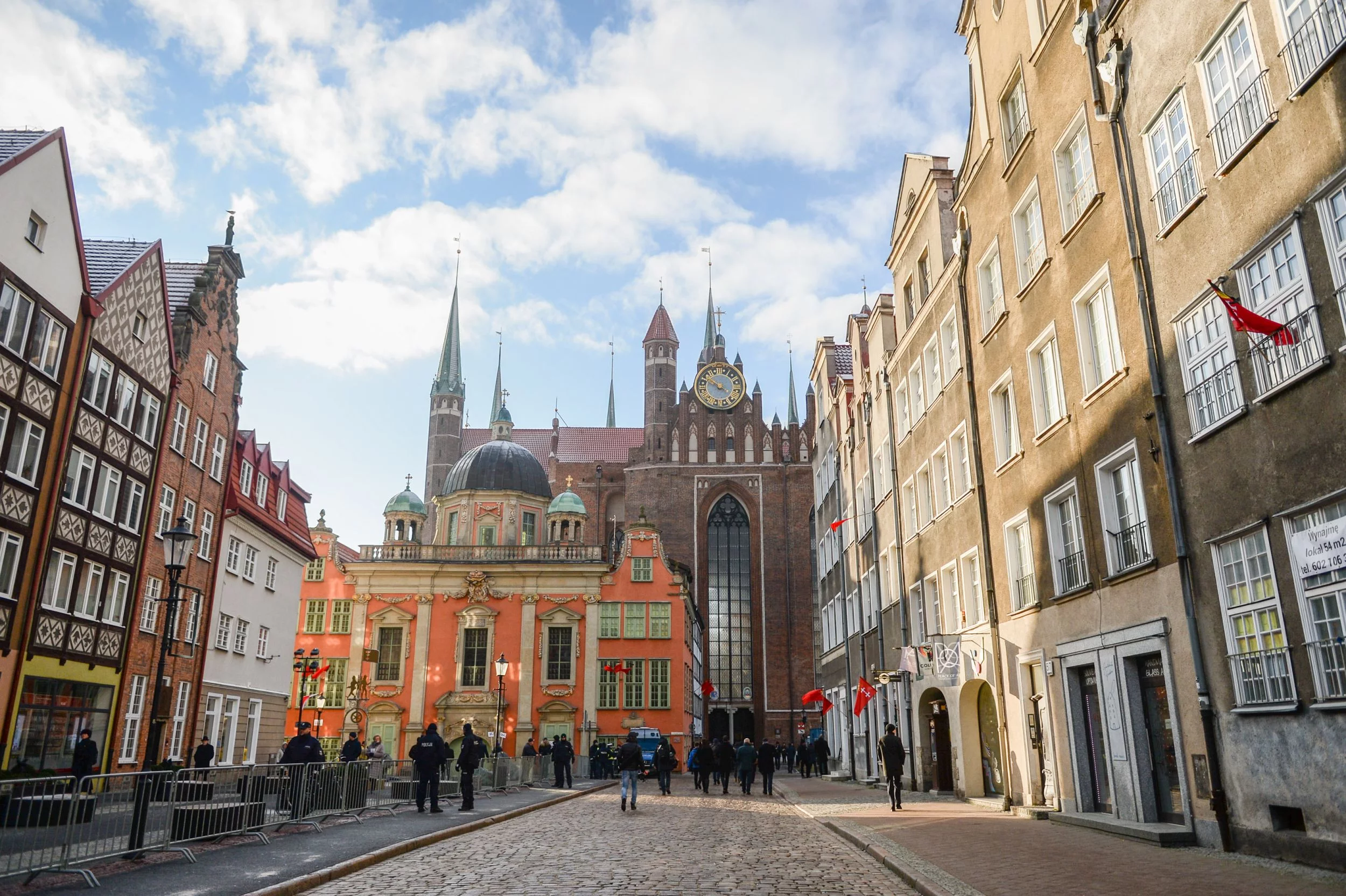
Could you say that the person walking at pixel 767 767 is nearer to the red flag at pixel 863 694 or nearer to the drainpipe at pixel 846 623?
the red flag at pixel 863 694

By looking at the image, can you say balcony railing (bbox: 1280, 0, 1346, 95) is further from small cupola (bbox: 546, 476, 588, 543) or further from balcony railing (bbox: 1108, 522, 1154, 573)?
small cupola (bbox: 546, 476, 588, 543)

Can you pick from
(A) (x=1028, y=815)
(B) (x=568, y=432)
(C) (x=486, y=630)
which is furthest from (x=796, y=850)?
(B) (x=568, y=432)

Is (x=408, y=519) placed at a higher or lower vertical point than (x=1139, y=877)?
higher

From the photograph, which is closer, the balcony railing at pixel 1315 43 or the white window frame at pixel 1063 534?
the balcony railing at pixel 1315 43

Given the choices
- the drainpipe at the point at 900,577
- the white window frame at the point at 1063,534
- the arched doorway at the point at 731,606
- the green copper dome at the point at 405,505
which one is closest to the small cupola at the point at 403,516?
the green copper dome at the point at 405,505

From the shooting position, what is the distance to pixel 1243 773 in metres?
11.5

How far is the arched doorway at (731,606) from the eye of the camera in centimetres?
6744

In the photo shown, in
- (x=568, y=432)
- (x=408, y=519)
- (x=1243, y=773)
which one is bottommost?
(x=1243, y=773)

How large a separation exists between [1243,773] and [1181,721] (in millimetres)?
1491

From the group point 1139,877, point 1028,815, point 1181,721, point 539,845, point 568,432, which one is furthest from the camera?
point 568,432

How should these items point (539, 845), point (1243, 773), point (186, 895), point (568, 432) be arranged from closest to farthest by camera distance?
point (186, 895) → point (1243, 773) → point (539, 845) → point (568, 432)

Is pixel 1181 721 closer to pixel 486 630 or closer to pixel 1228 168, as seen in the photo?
pixel 1228 168

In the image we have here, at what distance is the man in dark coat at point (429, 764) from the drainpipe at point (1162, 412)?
44.4ft

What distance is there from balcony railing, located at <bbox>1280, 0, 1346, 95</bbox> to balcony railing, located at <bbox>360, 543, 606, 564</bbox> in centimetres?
4106
